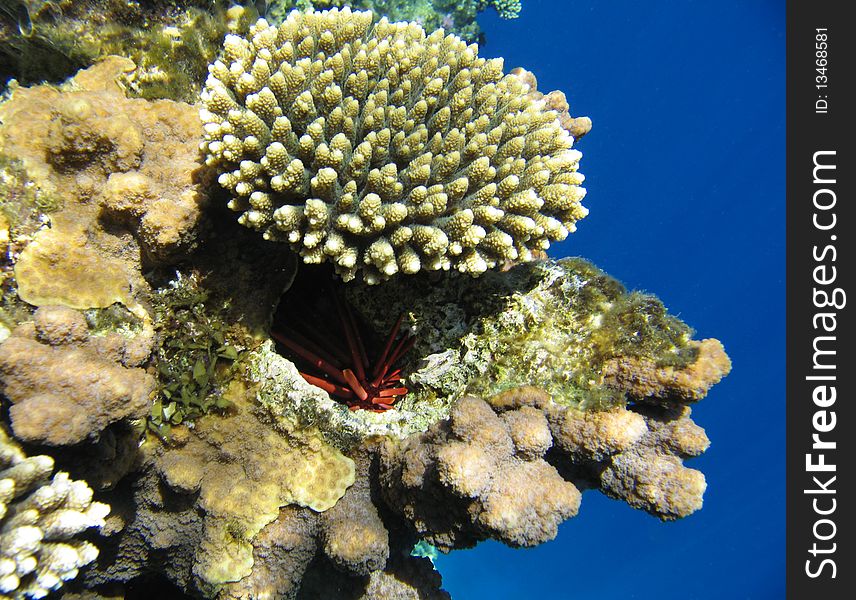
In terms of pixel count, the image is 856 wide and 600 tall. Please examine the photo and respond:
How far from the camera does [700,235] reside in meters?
41.4

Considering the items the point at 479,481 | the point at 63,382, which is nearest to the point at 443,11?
the point at 479,481

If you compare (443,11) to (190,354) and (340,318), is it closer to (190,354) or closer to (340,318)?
(340,318)

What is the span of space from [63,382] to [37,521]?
0.62m

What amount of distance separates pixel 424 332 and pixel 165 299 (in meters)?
1.65

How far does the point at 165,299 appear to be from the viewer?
2.79 metres

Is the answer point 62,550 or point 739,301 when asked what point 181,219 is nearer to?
point 62,550

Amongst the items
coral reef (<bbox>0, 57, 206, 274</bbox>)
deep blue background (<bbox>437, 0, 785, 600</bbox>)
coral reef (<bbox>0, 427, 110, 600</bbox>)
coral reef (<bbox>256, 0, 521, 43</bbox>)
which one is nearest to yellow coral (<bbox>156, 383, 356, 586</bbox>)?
coral reef (<bbox>0, 427, 110, 600</bbox>)

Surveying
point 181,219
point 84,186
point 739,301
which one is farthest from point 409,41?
point 739,301

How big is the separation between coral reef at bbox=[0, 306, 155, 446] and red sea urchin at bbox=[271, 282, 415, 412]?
3.69 feet

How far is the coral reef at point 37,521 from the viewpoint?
1936 mm

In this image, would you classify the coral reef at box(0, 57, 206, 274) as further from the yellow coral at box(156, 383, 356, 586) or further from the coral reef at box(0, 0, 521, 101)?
the yellow coral at box(156, 383, 356, 586)

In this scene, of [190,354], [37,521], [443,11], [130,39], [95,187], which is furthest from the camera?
[443,11]

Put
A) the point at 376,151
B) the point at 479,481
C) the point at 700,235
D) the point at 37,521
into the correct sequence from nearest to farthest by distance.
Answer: the point at 37,521
the point at 479,481
the point at 376,151
the point at 700,235

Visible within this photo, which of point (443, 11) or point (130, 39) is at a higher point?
point (443, 11)
